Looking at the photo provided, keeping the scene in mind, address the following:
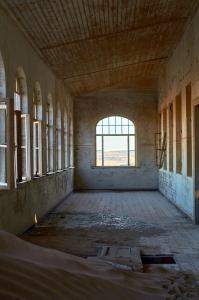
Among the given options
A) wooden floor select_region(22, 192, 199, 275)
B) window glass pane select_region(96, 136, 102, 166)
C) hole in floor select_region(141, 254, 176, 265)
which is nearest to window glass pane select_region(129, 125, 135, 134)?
window glass pane select_region(96, 136, 102, 166)

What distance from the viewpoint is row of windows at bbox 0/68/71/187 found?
714cm

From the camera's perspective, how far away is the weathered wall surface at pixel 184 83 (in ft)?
32.0

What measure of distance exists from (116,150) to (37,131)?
8.97m

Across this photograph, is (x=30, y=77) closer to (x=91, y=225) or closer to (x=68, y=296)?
(x=91, y=225)

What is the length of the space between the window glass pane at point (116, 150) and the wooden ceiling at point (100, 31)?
4.60 m

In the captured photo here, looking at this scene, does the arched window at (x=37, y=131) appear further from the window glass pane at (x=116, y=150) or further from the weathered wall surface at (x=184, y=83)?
the window glass pane at (x=116, y=150)

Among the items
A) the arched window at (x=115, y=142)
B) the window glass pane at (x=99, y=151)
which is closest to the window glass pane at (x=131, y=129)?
the arched window at (x=115, y=142)

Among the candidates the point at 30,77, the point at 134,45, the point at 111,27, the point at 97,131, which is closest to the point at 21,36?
the point at 30,77

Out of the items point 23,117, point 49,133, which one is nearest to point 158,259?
point 23,117

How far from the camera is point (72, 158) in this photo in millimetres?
18656

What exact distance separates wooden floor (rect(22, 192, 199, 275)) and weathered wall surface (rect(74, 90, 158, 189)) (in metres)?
5.11

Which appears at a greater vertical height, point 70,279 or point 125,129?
point 125,129

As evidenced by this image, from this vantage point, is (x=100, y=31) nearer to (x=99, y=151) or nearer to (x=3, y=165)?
(x=3, y=165)

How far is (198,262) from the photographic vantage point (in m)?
6.45
